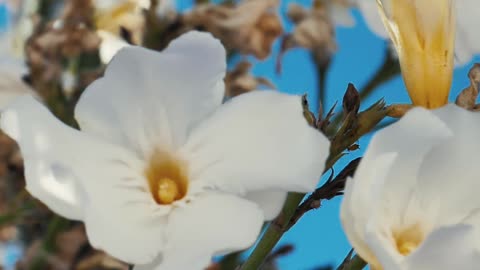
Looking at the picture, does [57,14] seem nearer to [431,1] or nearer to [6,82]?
[6,82]

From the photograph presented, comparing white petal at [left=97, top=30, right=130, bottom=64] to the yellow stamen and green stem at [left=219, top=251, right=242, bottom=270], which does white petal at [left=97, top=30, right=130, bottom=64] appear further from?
the yellow stamen

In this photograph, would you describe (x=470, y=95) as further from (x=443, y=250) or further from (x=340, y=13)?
(x=340, y=13)

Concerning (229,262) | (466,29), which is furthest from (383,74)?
(466,29)

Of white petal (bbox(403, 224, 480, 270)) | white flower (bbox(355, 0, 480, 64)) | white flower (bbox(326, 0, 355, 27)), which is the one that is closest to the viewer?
white petal (bbox(403, 224, 480, 270))

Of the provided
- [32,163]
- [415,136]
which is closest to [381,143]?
[415,136]

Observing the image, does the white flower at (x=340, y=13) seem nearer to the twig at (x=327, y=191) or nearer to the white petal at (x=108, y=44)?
the white petal at (x=108, y=44)

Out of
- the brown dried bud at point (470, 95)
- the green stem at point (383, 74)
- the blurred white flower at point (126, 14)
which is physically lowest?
the green stem at point (383, 74)

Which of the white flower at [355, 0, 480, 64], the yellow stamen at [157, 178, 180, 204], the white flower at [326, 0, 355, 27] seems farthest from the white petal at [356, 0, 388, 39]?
the white flower at [326, 0, 355, 27]

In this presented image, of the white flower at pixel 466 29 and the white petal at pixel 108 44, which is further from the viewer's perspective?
the white petal at pixel 108 44

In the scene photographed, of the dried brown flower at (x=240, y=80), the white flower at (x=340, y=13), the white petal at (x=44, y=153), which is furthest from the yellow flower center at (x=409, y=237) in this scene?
the white flower at (x=340, y=13)
